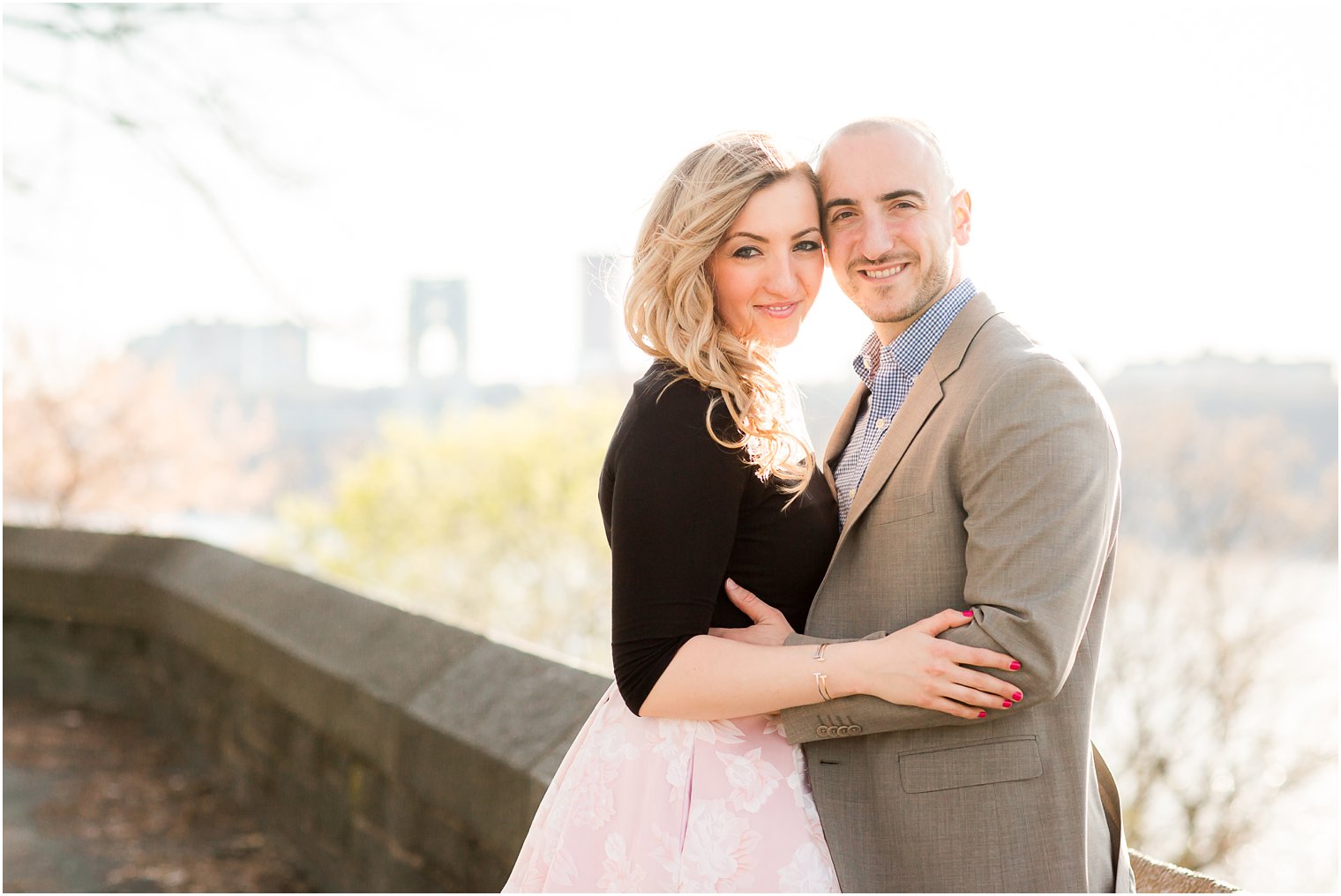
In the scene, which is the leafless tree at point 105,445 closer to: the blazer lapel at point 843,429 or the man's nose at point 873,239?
the blazer lapel at point 843,429

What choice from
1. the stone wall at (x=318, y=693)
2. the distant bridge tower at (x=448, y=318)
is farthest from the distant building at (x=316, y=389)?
the stone wall at (x=318, y=693)

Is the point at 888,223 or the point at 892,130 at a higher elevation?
the point at 892,130

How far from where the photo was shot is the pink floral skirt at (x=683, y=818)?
1.93 metres

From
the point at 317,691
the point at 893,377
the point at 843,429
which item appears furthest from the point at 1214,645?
the point at 893,377

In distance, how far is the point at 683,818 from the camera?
199cm

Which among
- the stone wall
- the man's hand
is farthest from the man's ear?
the stone wall

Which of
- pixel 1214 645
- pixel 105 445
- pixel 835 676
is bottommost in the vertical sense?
pixel 1214 645

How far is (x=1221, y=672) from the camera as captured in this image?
15211 mm

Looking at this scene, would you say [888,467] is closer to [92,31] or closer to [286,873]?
[286,873]

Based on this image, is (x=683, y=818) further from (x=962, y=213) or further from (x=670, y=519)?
(x=962, y=213)

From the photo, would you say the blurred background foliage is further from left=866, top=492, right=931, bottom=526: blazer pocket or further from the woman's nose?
left=866, top=492, right=931, bottom=526: blazer pocket

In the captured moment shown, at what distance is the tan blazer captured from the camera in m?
1.75

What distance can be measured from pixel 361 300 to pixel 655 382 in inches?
231

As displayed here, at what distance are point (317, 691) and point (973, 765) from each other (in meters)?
2.41
